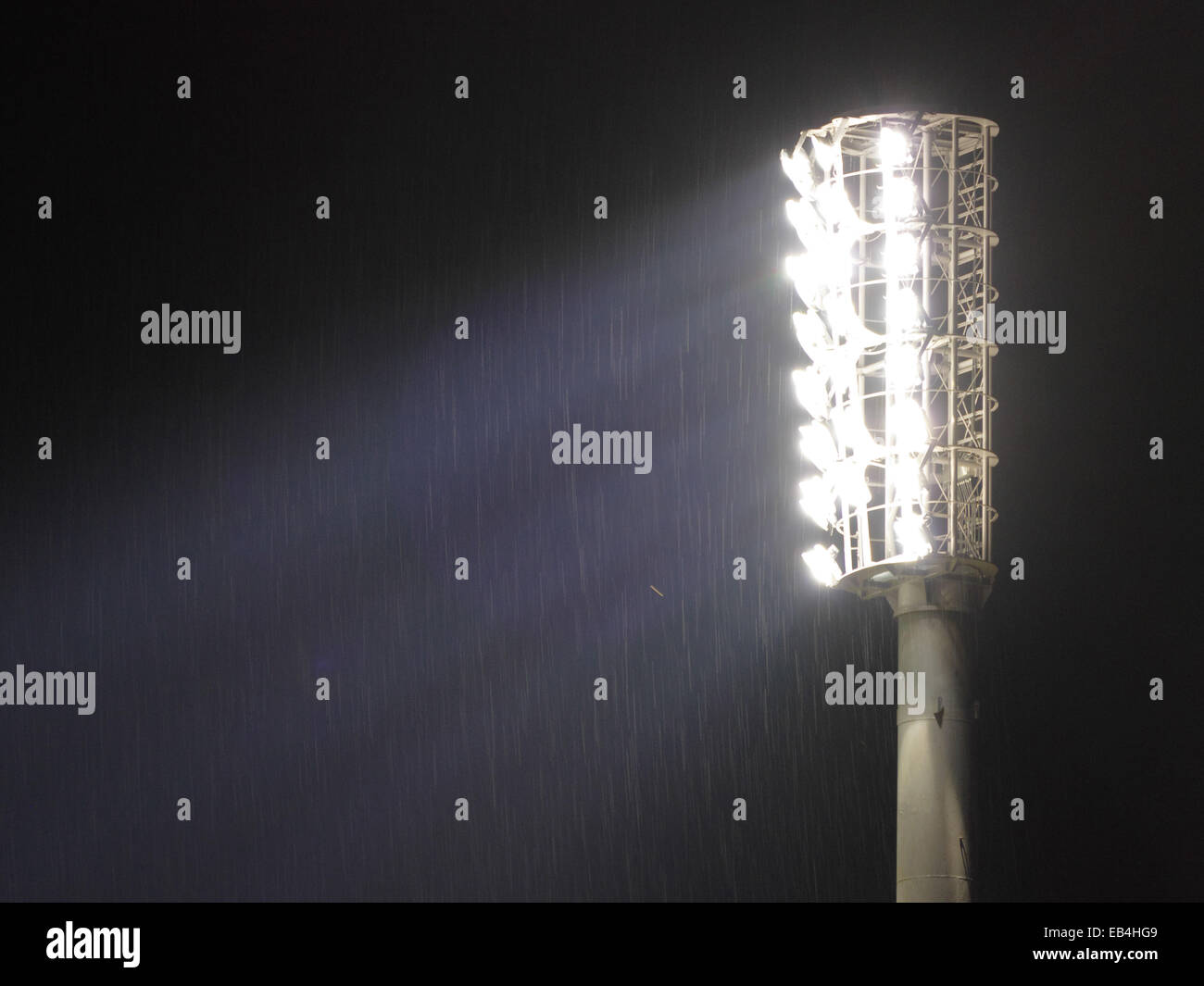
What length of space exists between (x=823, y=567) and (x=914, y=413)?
355cm

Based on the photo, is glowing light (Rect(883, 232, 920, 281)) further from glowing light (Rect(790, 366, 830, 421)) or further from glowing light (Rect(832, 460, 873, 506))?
glowing light (Rect(832, 460, 873, 506))

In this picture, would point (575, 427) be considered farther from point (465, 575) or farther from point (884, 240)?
point (884, 240)

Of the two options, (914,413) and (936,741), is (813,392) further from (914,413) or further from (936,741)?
(936,741)

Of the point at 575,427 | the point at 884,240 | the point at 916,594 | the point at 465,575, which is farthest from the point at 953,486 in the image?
the point at 465,575

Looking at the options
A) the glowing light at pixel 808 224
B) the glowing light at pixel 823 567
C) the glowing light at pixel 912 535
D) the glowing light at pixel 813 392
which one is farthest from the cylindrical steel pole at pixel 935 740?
the glowing light at pixel 808 224

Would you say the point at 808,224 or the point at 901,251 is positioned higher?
the point at 808,224

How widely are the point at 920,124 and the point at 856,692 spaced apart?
11.8 m

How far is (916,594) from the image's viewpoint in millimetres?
35500

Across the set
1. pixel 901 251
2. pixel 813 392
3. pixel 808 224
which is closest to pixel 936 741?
pixel 813 392

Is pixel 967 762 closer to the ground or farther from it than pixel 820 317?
closer to the ground

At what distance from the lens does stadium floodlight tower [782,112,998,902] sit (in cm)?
3466

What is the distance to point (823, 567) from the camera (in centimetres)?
3591

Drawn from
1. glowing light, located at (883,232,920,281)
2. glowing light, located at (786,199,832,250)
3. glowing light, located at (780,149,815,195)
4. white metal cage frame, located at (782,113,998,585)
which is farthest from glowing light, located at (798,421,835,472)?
glowing light, located at (780,149,815,195)

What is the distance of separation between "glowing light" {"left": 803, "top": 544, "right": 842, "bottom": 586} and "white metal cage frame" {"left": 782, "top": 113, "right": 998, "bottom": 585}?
0.02m
